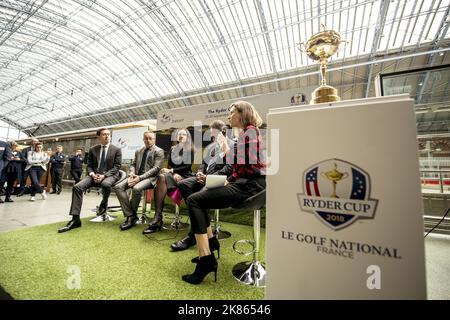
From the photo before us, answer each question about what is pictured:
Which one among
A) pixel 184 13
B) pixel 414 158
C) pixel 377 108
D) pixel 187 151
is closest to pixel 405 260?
pixel 414 158

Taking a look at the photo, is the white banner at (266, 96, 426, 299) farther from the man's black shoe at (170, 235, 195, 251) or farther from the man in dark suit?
the man in dark suit

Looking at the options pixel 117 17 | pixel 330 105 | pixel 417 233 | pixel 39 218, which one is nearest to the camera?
pixel 417 233

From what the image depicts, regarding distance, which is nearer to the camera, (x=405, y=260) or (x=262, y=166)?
(x=405, y=260)

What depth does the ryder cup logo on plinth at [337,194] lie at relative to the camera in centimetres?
68

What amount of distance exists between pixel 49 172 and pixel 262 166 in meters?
8.07

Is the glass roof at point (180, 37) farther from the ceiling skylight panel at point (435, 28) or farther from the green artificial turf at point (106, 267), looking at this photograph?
the green artificial turf at point (106, 267)

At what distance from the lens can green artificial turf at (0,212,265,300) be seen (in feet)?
3.98

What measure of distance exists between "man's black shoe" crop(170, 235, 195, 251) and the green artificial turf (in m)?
0.05

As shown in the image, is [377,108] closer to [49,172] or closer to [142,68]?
[49,172]

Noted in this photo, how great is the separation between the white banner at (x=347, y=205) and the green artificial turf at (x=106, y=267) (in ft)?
2.23

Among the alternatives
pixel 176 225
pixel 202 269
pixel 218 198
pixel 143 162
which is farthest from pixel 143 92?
pixel 202 269

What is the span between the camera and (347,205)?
0.70 meters

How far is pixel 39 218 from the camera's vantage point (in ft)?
9.85

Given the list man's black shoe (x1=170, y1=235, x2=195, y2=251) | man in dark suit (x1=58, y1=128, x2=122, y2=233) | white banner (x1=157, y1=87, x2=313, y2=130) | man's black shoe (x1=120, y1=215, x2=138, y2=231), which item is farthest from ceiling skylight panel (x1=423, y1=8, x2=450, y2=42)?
man's black shoe (x1=120, y1=215, x2=138, y2=231)
